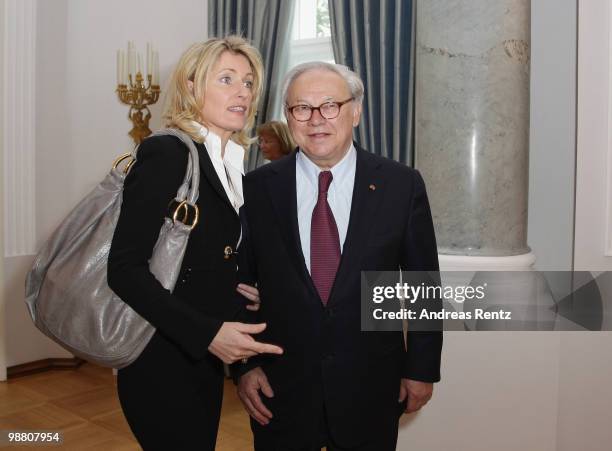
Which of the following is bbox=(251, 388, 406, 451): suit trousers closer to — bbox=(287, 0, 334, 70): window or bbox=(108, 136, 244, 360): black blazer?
bbox=(108, 136, 244, 360): black blazer

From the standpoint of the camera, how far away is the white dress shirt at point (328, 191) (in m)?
1.99

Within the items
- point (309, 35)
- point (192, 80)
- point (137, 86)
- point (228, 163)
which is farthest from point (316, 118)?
point (137, 86)

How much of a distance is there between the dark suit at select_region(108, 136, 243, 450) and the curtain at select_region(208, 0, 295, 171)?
407 centimetres

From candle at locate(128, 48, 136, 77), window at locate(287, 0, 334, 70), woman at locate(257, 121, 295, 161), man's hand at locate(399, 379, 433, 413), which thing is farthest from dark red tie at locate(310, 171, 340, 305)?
candle at locate(128, 48, 136, 77)

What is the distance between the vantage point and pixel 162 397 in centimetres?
163

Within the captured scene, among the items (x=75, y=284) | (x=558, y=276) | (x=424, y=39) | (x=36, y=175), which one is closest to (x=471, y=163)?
(x=424, y=39)

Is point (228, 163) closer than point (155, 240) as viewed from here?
No

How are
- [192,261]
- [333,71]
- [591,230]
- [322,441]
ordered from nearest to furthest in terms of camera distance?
[192,261]
[322,441]
[333,71]
[591,230]

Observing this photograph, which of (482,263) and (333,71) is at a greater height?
(333,71)

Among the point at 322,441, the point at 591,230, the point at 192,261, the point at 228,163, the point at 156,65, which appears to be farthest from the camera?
the point at 156,65

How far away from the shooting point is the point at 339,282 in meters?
1.91

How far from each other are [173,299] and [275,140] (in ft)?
11.7

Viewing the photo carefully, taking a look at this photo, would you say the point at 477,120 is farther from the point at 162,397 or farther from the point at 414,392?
the point at 162,397

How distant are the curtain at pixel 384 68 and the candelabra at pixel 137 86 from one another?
195 cm
